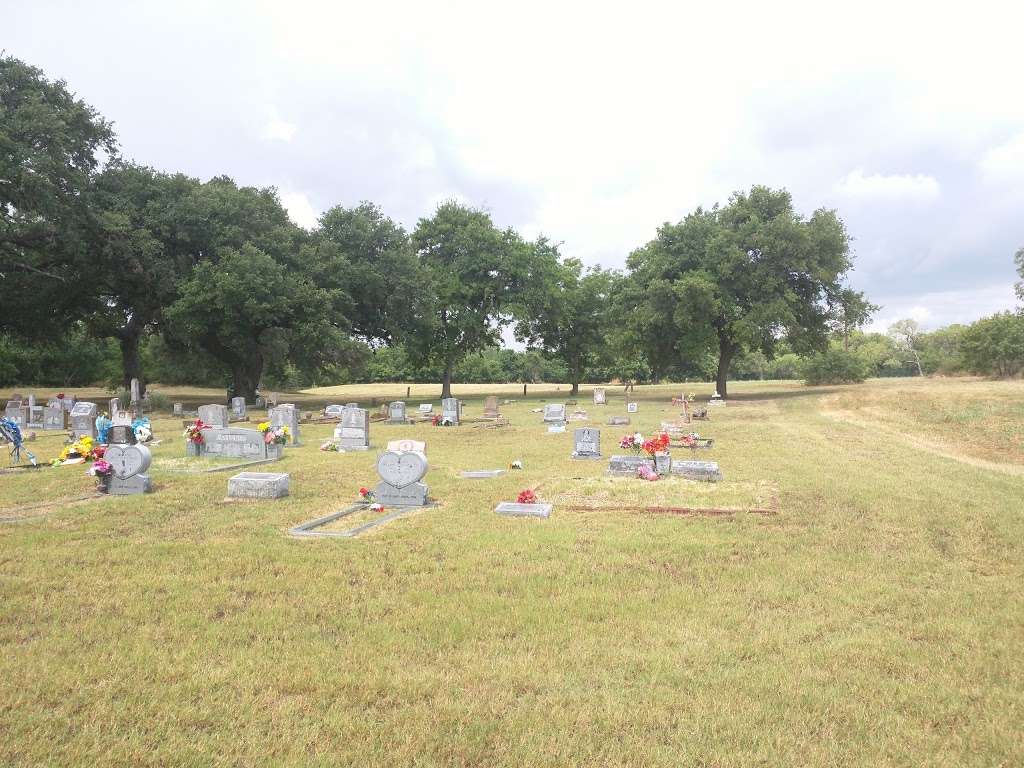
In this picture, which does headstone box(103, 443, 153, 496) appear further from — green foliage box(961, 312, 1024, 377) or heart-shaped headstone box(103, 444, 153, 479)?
green foliage box(961, 312, 1024, 377)

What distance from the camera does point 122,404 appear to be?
3178 cm

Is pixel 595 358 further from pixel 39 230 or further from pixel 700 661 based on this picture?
pixel 700 661

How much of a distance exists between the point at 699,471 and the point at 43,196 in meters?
30.7

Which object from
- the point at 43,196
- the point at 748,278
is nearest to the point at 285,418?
the point at 43,196

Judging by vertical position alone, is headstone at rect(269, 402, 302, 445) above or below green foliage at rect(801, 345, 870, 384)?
below

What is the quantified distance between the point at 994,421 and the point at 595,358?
3010 cm

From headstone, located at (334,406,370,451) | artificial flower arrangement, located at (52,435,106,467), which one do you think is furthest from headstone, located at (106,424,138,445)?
headstone, located at (334,406,370,451)

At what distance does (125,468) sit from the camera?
36.3 ft

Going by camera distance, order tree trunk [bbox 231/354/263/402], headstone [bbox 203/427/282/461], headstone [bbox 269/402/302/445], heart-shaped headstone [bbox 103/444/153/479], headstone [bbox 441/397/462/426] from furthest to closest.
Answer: tree trunk [bbox 231/354/263/402] < headstone [bbox 441/397/462/426] < headstone [bbox 269/402/302/445] < headstone [bbox 203/427/282/461] < heart-shaped headstone [bbox 103/444/153/479]

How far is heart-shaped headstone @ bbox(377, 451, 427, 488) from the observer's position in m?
10.5

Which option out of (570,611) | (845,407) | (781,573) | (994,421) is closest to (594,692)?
(570,611)

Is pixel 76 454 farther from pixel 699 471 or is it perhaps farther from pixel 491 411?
pixel 491 411

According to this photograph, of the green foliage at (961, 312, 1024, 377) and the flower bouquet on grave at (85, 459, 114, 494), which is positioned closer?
the flower bouquet on grave at (85, 459, 114, 494)

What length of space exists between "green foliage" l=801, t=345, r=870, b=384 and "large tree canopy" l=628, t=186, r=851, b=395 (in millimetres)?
15649
